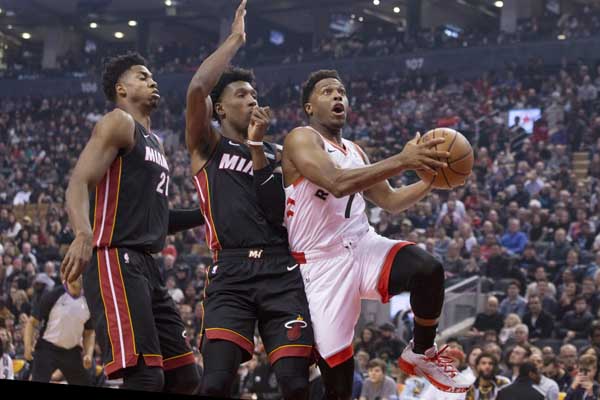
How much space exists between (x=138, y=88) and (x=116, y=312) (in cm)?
115

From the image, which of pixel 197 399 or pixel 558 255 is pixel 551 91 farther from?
pixel 197 399

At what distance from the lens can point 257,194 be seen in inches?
179

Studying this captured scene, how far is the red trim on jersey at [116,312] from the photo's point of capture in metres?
4.30

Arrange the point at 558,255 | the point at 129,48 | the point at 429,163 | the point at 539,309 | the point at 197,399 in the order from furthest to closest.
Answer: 1. the point at 129,48
2. the point at 558,255
3. the point at 539,309
4. the point at 429,163
5. the point at 197,399

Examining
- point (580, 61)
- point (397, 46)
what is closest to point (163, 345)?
point (580, 61)

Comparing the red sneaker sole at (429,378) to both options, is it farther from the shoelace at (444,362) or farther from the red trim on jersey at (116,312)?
the red trim on jersey at (116,312)

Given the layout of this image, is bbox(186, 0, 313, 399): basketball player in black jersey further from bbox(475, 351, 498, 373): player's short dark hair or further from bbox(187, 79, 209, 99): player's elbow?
bbox(475, 351, 498, 373): player's short dark hair

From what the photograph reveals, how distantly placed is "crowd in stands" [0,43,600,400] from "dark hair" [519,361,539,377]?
2 cm

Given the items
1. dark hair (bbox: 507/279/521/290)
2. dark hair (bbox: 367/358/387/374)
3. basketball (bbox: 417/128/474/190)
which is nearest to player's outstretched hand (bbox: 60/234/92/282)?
basketball (bbox: 417/128/474/190)

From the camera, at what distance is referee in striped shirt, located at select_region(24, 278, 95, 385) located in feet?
26.8

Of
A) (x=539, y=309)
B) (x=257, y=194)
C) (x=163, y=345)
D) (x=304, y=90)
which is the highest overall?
(x=304, y=90)

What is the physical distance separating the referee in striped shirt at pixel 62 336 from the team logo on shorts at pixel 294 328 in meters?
4.17

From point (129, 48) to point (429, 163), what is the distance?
98.8ft

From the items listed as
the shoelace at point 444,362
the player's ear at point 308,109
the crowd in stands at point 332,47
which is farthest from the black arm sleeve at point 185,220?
the crowd in stands at point 332,47
